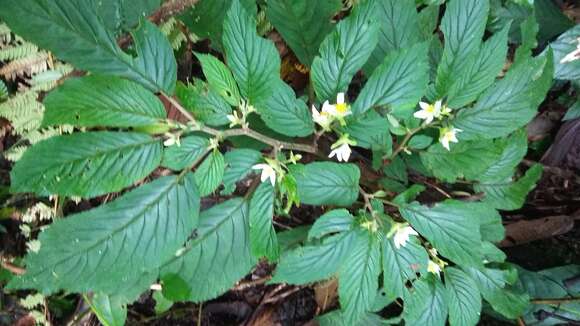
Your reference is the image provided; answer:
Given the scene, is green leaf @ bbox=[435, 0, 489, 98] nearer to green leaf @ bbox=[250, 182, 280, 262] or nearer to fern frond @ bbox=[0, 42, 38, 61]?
green leaf @ bbox=[250, 182, 280, 262]

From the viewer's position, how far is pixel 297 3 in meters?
1.17

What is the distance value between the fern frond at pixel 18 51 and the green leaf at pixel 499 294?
1.49 m

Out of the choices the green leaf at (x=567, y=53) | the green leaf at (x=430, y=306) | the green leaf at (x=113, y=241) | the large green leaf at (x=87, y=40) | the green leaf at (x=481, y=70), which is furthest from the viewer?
the green leaf at (x=567, y=53)

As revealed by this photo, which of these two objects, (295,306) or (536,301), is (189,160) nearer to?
(295,306)

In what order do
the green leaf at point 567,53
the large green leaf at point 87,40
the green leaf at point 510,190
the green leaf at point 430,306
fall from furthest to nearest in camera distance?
1. the green leaf at point 567,53
2. the green leaf at point 510,190
3. the green leaf at point 430,306
4. the large green leaf at point 87,40

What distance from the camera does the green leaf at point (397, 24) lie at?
46.5 inches

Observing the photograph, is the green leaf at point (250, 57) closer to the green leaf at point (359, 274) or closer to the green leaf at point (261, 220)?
the green leaf at point (261, 220)

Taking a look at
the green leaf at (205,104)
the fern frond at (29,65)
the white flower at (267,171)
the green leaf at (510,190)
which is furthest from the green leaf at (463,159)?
the fern frond at (29,65)

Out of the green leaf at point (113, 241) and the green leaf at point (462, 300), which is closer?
the green leaf at point (113, 241)

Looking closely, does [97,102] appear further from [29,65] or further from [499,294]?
[499,294]

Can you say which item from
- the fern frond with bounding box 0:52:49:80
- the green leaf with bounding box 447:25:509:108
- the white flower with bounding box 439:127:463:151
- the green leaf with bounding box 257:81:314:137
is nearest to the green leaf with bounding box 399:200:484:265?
the white flower with bounding box 439:127:463:151

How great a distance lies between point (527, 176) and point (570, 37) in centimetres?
50

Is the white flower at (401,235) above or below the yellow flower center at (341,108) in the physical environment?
below

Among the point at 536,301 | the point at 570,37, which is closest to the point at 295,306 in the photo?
the point at 536,301
